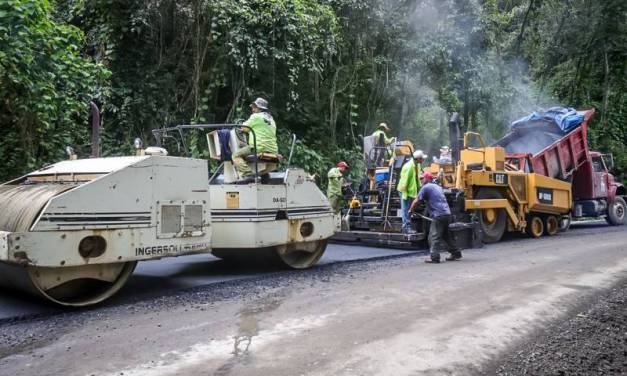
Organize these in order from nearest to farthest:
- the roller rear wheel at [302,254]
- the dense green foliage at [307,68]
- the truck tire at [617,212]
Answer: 1. the roller rear wheel at [302,254]
2. the dense green foliage at [307,68]
3. the truck tire at [617,212]

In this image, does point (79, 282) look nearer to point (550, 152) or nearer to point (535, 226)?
point (535, 226)

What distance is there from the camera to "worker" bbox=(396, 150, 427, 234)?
32.6 feet

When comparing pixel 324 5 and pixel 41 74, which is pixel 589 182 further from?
pixel 41 74

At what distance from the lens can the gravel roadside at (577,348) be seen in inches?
152

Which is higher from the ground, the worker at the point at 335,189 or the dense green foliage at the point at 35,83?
the dense green foliage at the point at 35,83

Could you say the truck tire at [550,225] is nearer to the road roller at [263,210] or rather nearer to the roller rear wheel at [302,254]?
the road roller at [263,210]

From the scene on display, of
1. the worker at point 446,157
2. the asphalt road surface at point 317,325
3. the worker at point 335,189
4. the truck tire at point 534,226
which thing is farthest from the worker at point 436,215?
the truck tire at point 534,226

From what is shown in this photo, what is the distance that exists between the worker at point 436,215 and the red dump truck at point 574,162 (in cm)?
430

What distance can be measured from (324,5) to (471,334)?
1210 cm

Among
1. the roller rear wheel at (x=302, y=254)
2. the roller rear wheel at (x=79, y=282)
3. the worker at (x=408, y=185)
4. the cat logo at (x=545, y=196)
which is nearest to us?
the roller rear wheel at (x=79, y=282)

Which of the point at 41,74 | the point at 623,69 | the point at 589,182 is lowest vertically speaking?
the point at 589,182

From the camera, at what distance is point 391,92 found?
18.2 metres

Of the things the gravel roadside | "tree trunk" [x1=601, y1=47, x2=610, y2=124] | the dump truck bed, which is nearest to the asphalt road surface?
the gravel roadside

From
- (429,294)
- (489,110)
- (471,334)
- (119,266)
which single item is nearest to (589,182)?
(489,110)
